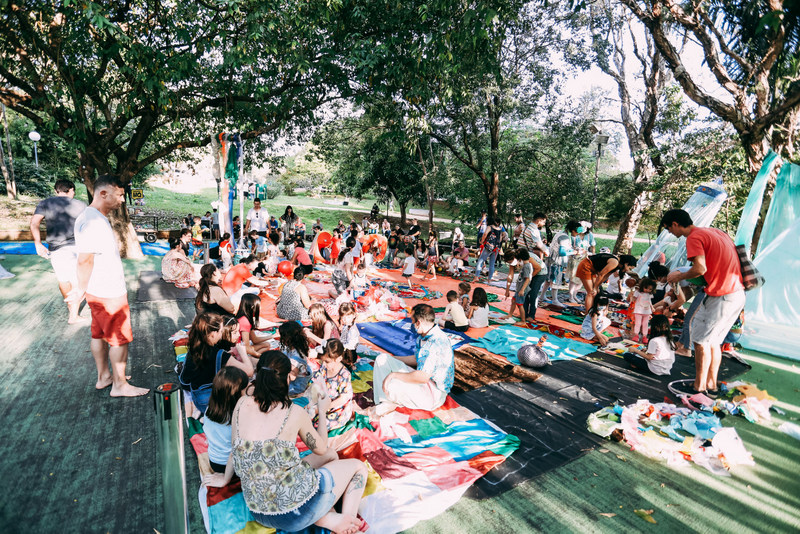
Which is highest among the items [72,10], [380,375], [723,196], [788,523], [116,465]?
[72,10]

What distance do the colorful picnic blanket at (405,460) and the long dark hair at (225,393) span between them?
49 cm

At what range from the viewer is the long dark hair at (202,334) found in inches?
131

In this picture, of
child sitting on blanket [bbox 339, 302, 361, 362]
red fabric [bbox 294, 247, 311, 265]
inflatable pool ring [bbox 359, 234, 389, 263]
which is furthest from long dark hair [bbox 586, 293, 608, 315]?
inflatable pool ring [bbox 359, 234, 389, 263]

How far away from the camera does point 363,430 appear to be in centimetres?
352

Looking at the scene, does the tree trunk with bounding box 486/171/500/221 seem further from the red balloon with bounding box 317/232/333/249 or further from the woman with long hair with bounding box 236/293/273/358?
the woman with long hair with bounding box 236/293/273/358

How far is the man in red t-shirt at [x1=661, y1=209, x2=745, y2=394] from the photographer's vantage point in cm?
432

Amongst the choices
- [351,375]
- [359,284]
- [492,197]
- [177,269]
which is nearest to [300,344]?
[351,375]

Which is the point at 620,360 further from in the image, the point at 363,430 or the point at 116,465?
the point at 116,465

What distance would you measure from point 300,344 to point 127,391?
5.29 feet

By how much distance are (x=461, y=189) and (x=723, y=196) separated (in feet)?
35.0

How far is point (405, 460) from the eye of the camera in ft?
10.5

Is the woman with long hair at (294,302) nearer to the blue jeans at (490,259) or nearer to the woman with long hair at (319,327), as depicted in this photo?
the woman with long hair at (319,327)

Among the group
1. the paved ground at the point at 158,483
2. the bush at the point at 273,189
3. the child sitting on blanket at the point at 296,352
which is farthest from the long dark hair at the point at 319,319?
the bush at the point at 273,189

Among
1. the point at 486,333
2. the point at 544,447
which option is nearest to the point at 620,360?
the point at 486,333
